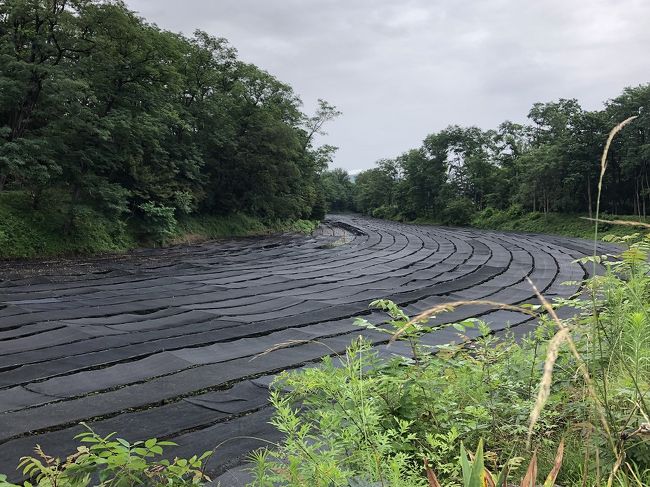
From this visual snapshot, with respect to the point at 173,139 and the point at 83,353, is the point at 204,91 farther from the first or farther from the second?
the point at 83,353

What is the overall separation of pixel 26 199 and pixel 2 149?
3282mm

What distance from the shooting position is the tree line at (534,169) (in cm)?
2567

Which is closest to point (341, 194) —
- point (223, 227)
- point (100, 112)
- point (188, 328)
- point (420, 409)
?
point (223, 227)

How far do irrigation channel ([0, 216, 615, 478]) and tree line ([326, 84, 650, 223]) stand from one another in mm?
8889

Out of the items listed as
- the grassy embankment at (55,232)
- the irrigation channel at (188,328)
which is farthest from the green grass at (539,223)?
the grassy embankment at (55,232)

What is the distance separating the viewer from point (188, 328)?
21.7 ft

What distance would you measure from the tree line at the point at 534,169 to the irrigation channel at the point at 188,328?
8.89 m

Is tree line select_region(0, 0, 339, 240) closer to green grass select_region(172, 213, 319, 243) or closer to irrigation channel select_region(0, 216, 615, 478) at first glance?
green grass select_region(172, 213, 319, 243)

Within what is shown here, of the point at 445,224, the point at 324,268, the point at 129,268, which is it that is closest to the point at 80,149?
the point at 129,268

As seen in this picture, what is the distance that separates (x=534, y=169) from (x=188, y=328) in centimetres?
2886

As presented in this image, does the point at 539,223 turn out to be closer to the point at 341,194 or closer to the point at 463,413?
the point at 463,413

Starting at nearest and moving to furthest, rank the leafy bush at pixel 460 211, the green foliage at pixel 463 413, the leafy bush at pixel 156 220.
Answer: the green foliage at pixel 463 413 → the leafy bush at pixel 156 220 → the leafy bush at pixel 460 211

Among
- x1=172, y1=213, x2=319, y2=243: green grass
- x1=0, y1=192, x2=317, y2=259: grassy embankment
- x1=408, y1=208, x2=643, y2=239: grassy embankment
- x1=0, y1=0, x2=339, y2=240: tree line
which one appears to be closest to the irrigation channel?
x1=0, y1=192, x2=317, y2=259: grassy embankment

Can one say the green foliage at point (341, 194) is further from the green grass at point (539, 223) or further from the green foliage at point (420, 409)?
the green foliage at point (420, 409)
